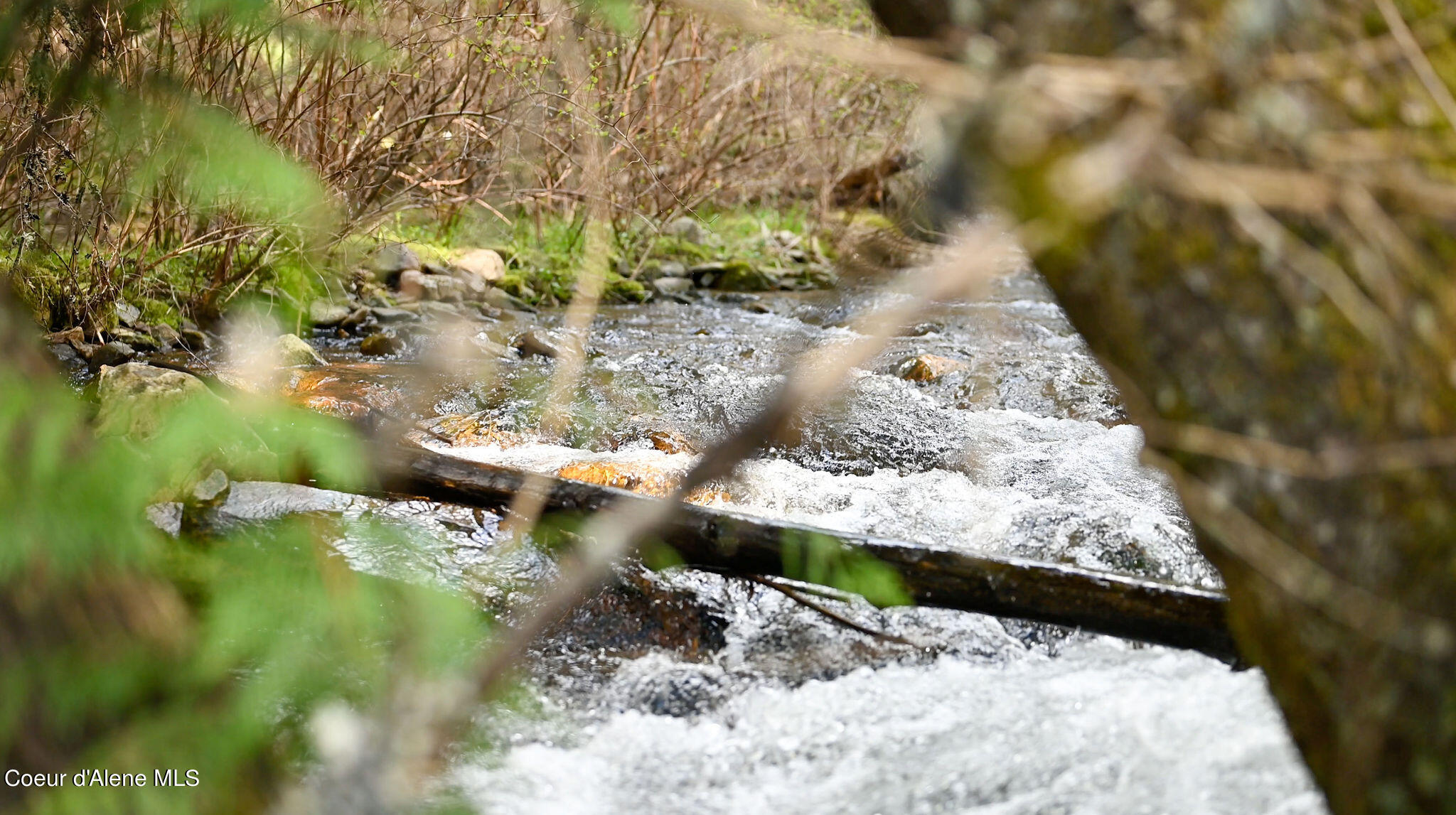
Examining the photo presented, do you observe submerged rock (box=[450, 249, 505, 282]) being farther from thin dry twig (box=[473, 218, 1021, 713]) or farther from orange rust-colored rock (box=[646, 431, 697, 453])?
thin dry twig (box=[473, 218, 1021, 713])

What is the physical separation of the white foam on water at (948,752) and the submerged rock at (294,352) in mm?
3736

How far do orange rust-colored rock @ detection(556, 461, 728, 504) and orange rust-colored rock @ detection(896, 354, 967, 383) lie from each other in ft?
7.31

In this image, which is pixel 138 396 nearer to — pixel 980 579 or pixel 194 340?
pixel 980 579

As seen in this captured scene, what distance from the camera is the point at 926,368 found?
570cm

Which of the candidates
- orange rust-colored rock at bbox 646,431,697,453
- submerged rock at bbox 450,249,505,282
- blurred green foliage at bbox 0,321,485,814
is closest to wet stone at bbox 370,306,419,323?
submerged rock at bbox 450,249,505,282

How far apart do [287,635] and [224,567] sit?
175 mm

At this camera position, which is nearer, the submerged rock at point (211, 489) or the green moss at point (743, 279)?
the submerged rock at point (211, 489)

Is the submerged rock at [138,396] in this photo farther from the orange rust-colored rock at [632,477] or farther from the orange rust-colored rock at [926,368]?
the orange rust-colored rock at [926,368]

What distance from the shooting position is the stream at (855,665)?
2.02 metres

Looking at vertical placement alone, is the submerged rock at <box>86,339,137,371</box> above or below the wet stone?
above

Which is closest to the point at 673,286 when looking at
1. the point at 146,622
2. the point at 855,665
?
the point at 855,665

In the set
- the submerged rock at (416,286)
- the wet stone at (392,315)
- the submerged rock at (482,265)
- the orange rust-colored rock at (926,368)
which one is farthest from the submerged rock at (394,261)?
the orange rust-colored rock at (926,368)

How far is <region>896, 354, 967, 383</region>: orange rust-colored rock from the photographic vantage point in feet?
18.5

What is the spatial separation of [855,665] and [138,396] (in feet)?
7.34
